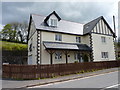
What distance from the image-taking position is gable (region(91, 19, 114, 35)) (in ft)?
66.9

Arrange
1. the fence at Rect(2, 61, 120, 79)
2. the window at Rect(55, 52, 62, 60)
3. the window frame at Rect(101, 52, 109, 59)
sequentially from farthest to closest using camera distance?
the window frame at Rect(101, 52, 109, 59), the window at Rect(55, 52, 62, 60), the fence at Rect(2, 61, 120, 79)

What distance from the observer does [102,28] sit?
834 inches

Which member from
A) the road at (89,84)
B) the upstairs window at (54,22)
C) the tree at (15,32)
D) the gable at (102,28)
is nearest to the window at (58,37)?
the upstairs window at (54,22)

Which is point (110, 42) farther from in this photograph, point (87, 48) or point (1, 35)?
point (1, 35)

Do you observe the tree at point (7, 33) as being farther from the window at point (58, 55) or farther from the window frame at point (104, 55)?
the window frame at point (104, 55)

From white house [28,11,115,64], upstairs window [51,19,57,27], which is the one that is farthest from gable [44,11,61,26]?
upstairs window [51,19,57,27]

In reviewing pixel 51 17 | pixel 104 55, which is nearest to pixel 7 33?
pixel 51 17

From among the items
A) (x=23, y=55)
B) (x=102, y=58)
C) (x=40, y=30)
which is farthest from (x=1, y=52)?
(x=102, y=58)

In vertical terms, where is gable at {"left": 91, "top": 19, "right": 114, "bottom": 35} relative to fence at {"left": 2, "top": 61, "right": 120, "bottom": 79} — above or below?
above

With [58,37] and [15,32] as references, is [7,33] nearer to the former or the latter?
[15,32]

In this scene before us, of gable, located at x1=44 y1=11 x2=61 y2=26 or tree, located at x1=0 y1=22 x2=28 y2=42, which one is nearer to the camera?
gable, located at x1=44 y1=11 x2=61 y2=26

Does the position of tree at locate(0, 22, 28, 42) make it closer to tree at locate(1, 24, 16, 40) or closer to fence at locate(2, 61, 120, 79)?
tree at locate(1, 24, 16, 40)

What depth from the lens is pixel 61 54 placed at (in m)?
17.2

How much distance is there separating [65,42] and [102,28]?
28.8 ft
